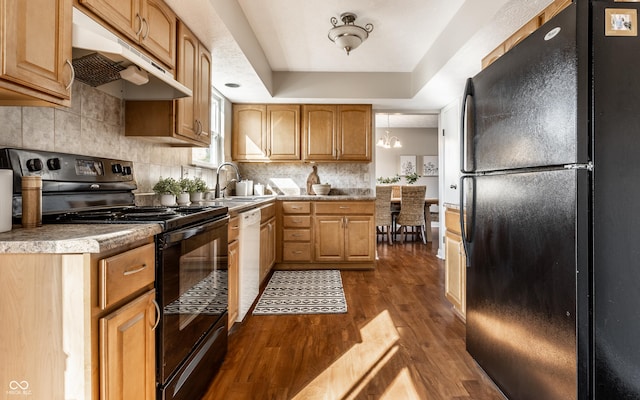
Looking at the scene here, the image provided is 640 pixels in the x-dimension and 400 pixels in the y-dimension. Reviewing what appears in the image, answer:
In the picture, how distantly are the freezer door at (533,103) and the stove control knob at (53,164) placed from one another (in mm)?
1947

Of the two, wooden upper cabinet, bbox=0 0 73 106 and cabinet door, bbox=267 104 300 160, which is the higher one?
cabinet door, bbox=267 104 300 160

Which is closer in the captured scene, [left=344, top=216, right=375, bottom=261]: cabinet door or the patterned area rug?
the patterned area rug

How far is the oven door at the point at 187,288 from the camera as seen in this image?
133 centimetres

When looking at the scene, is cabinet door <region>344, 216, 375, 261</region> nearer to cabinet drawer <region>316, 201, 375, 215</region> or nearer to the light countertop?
cabinet drawer <region>316, 201, 375, 215</region>

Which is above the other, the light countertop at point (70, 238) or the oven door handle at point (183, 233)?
the light countertop at point (70, 238)

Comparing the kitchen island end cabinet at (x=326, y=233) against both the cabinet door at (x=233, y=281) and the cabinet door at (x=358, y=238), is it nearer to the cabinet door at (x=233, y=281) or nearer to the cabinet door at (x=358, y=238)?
the cabinet door at (x=358, y=238)

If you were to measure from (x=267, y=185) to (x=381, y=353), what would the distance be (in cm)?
328

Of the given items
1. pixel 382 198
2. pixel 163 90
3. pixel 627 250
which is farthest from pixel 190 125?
pixel 382 198

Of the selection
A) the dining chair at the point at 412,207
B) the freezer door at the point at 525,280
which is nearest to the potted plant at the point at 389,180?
the dining chair at the point at 412,207

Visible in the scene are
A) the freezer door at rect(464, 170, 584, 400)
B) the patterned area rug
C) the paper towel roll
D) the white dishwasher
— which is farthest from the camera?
the patterned area rug

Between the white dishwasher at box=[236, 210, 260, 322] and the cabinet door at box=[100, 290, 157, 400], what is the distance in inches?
53.2

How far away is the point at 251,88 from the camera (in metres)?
4.04

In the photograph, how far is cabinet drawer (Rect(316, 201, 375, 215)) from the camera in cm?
446

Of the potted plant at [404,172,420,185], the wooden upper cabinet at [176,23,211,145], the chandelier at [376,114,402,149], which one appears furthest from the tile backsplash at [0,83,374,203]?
the potted plant at [404,172,420,185]
